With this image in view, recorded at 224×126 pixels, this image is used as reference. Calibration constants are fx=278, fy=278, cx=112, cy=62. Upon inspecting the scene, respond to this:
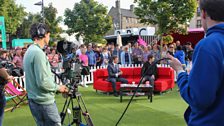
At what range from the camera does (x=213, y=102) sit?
4.73 ft

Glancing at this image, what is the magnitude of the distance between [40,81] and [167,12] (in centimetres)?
1570

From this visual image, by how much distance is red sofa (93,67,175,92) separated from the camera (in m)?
9.30

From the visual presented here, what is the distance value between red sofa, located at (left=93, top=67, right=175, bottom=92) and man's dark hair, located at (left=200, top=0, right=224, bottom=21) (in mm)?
7719

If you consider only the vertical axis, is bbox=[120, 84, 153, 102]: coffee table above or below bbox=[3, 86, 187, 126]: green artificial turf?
above

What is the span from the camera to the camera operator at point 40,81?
9.93 ft

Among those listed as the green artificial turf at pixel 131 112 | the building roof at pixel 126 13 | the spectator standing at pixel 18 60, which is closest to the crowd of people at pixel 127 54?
the spectator standing at pixel 18 60

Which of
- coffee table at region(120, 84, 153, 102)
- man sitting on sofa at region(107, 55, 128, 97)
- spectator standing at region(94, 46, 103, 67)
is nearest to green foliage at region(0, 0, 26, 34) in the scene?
spectator standing at region(94, 46, 103, 67)

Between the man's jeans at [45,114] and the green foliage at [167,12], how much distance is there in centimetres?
1520

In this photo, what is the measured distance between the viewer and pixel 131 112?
663cm

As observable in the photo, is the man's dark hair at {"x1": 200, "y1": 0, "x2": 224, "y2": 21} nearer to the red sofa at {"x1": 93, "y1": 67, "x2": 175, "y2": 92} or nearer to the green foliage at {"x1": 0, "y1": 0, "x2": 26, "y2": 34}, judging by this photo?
the red sofa at {"x1": 93, "y1": 67, "x2": 175, "y2": 92}

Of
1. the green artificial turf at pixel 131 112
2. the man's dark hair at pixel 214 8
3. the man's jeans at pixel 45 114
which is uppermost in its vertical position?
the man's dark hair at pixel 214 8

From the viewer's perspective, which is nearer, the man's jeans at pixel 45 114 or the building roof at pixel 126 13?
the man's jeans at pixel 45 114

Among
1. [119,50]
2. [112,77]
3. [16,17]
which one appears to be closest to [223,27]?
[112,77]

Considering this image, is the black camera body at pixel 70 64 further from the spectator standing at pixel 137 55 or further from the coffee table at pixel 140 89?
the spectator standing at pixel 137 55
